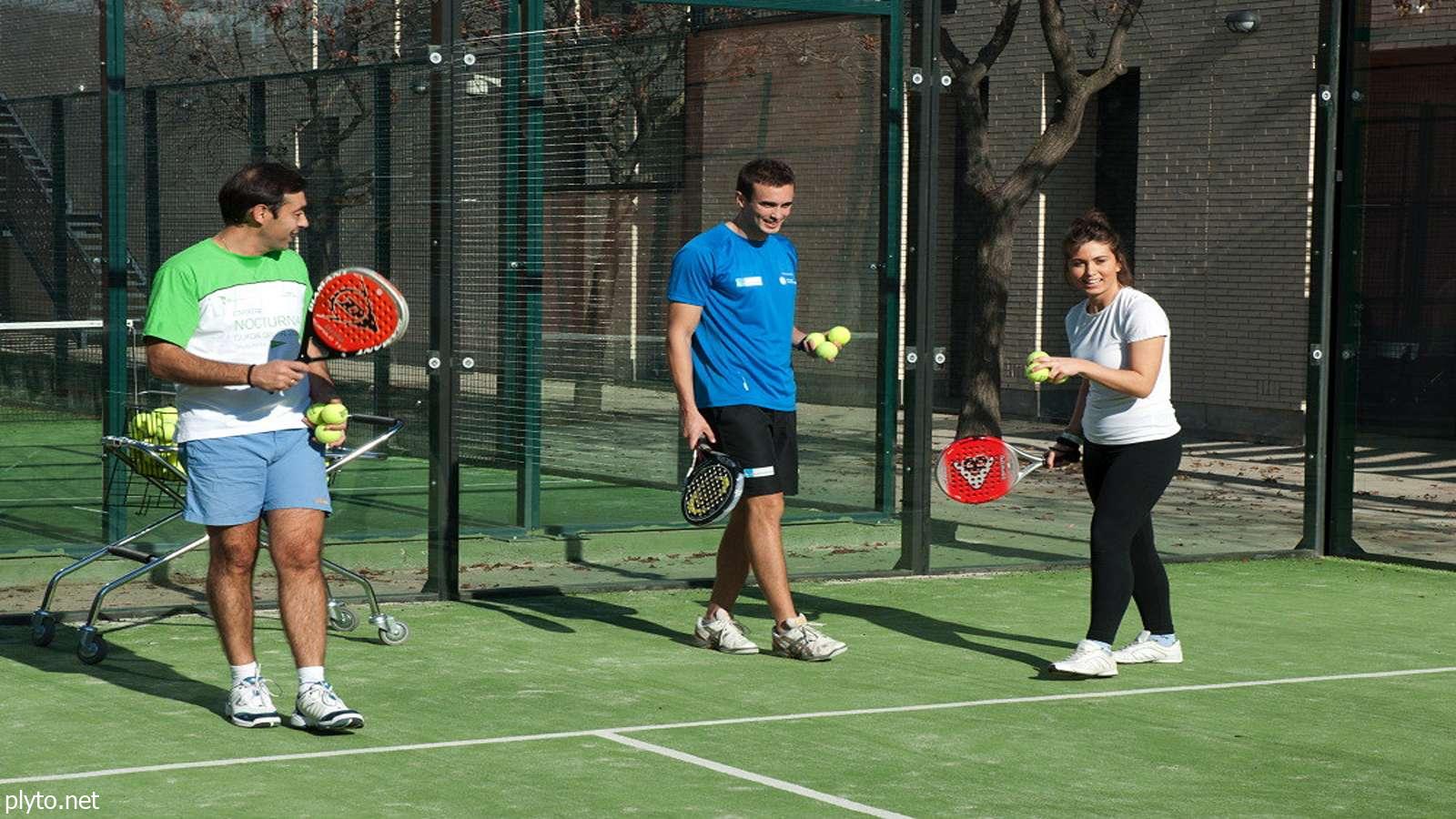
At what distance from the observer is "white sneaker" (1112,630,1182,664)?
792 cm

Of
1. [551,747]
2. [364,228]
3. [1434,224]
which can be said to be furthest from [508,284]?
[1434,224]

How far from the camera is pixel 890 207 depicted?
415 inches

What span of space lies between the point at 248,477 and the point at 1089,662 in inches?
121

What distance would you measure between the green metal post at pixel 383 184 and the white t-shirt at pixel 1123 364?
378 cm

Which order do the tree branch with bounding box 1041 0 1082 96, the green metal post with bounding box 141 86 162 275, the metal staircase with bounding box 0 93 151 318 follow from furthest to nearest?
the tree branch with bounding box 1041 0 1082 96 → the metal staircase with bounding box 0 93 151 318 → the green metal post with bounding box 141 86 162 275

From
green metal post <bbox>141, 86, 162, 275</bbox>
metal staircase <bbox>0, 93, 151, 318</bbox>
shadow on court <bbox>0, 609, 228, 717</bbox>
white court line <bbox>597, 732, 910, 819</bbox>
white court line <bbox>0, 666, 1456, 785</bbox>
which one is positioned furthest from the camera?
metal staircase <bbox>0, 93, 151, 318</bbox>

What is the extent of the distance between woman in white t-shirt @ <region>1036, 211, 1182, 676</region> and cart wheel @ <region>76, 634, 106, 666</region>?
11.4ft

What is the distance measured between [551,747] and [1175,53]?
20.6 ft

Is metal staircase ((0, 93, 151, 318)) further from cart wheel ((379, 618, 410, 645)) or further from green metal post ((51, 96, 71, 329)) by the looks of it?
cart wheel ((379, 618, 410, 645))

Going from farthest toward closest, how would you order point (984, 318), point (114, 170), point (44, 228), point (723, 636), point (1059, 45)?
point (1059, 45), point (984, 318), point (44, 228), point (114, 170), point (723, 636)

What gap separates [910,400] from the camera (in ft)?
33.5

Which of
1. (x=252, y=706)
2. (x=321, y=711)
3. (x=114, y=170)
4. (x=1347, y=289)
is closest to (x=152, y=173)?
(x=114, y=170)

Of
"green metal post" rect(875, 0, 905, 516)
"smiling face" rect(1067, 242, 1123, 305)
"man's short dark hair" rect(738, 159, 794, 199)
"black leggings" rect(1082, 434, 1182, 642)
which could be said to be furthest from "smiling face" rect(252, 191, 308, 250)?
"green metal post" rect(875, 0, 905, 516)

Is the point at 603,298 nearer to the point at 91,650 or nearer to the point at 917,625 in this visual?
the point at 917,625
